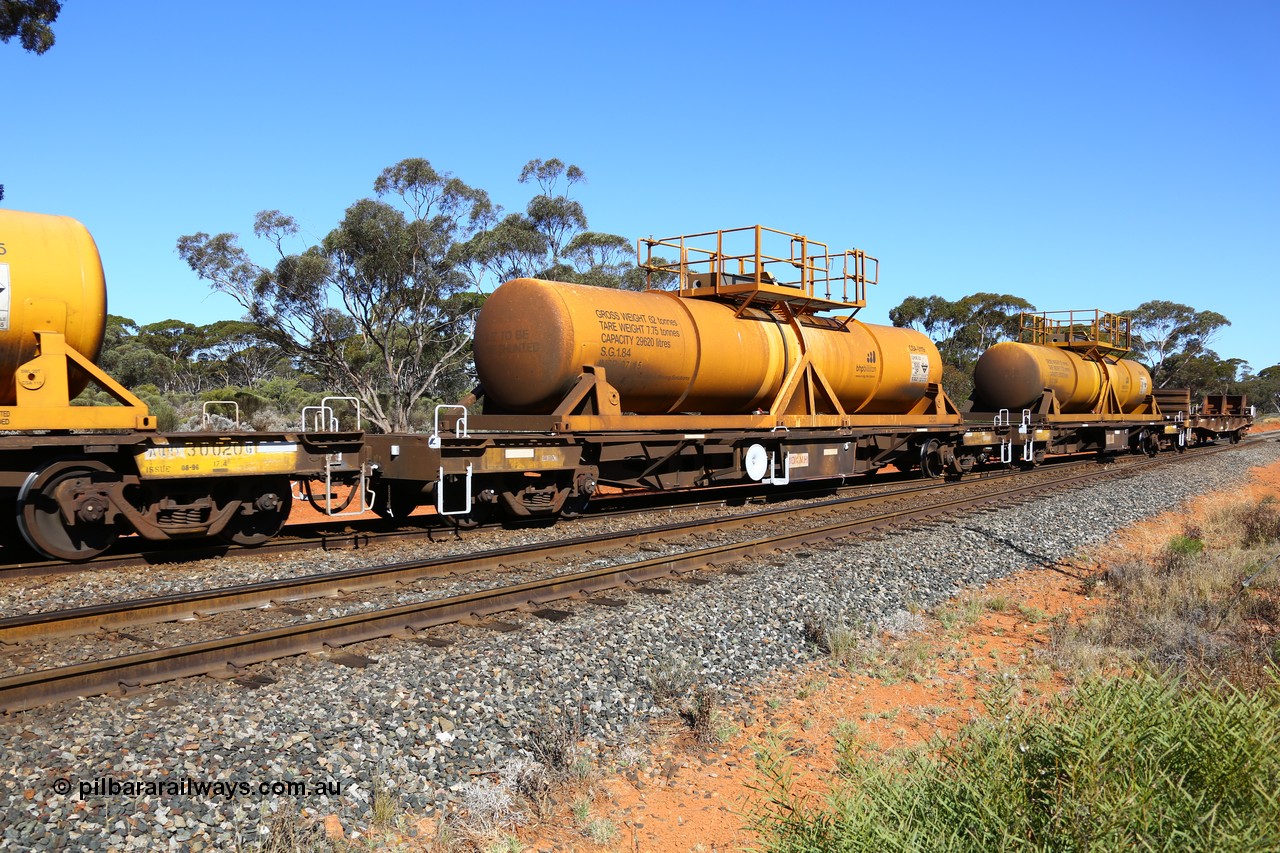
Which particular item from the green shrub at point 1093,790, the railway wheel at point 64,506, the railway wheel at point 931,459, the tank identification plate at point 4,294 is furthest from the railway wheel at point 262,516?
the railway wheel at point 931,459

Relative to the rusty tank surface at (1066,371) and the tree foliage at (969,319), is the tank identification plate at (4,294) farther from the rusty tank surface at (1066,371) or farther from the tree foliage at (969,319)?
the tree foliage at (969,319)

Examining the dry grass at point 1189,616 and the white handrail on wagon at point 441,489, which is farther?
the white handrail on wagon at point 441,489

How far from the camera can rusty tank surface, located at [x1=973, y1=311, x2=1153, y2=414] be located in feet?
78.2

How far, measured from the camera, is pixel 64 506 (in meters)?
8.12

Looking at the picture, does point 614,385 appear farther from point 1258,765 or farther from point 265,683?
point 1258,765

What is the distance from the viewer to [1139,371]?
30.7m

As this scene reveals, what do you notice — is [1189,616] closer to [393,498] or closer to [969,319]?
[393,498]

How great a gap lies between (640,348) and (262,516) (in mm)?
5553

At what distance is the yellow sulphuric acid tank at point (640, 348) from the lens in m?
11.7

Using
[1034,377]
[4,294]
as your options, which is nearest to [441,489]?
[4,294]

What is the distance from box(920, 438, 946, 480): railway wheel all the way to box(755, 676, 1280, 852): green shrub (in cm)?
1596

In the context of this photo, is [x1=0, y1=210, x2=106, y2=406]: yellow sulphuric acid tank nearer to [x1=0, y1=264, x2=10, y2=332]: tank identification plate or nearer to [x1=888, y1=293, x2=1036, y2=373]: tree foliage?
[x1=0, y1=264, x2=10, y2=332]: tank identification plate

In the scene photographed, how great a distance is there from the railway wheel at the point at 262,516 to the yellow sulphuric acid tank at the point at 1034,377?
67.2 feet

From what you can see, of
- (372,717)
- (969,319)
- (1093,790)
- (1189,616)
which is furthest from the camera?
(969,319)
